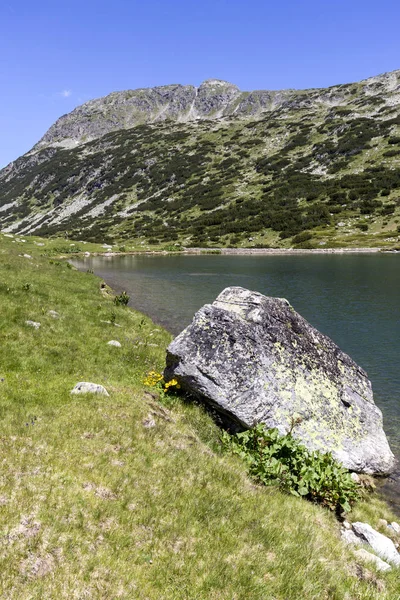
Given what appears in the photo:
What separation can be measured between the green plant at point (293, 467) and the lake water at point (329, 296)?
2444 mm

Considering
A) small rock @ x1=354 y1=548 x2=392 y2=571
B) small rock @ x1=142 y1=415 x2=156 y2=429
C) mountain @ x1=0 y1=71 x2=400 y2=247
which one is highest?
mountain @ x1=0 y1=71 x2=400 y2=247

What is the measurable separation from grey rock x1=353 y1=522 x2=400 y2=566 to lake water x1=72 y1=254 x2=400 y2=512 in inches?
97.1

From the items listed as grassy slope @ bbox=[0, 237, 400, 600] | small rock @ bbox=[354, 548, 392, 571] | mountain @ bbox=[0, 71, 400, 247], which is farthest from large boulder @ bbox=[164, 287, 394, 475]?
mountain @ bbox=[0, 71, 400, 247]

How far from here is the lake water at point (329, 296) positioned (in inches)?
765

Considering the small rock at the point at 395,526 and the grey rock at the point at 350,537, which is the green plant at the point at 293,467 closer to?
the grey rock at the point at 350,537

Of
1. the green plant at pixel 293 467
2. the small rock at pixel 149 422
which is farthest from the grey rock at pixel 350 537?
the small rock at pixel 149 422

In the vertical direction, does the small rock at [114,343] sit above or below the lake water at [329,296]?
above

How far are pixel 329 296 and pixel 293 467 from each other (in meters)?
30.6

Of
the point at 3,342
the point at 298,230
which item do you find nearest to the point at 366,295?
the point at 3,342

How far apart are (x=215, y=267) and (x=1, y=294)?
158ft

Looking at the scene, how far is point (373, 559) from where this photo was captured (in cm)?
739

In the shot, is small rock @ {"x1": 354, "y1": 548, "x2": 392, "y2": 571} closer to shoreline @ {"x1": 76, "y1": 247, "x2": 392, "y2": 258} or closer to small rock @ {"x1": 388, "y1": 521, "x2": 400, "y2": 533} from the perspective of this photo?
small rock @ {"x1": 388, "y1": 521, "x2": 400, "y2": 533}

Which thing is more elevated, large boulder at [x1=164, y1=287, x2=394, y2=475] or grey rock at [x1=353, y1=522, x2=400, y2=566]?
large boulder at [x1=164, y1=287, x2=394, y2=475]

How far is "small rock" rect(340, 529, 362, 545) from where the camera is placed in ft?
27.1
